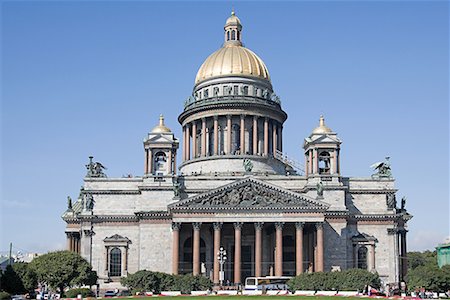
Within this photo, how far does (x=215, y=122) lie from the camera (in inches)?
4077

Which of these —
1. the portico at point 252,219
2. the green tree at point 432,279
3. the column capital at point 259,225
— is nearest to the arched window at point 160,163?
the portico at point 252,219

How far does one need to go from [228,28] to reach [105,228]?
131 feet

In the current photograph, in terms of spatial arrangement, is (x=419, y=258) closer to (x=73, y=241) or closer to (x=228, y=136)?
(x=228, y=136)

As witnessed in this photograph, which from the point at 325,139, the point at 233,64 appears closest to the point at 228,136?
the point at 233,64

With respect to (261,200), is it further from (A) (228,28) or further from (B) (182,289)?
(A) (228,28)

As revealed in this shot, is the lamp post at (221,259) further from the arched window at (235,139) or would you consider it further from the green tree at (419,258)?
the green tree at (419,258)

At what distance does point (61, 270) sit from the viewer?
7344 cm

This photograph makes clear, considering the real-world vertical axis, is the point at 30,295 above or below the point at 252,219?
below

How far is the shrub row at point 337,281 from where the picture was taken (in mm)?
74188

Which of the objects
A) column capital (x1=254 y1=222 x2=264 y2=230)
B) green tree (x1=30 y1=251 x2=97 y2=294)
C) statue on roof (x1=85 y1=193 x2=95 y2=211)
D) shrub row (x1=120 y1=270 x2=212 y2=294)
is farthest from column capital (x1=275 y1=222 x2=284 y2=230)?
statue on roof (x1=85 y1=193 x2=95 y2=211)


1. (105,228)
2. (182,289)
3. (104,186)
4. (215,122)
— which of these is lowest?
(182,289)

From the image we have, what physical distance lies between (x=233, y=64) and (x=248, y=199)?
28.3 meters

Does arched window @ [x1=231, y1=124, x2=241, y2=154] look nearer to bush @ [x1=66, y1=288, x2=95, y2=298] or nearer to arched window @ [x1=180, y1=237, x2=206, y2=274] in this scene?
arched window @ [x1=180, y1=237, x2=206, y2=274]

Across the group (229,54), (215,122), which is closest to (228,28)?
(229,54)
